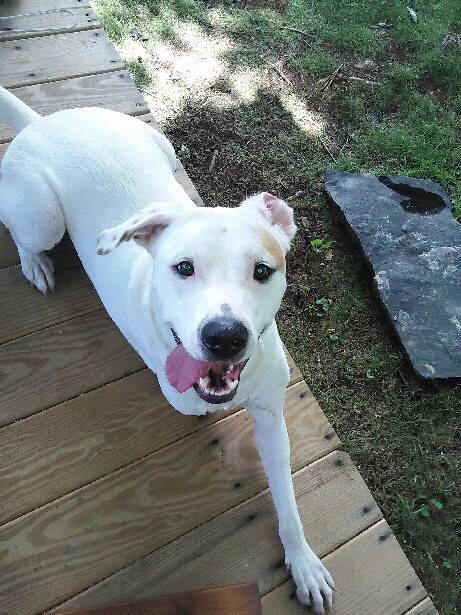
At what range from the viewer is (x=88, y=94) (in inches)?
147

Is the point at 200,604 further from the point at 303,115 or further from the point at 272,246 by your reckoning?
the point at 303,115

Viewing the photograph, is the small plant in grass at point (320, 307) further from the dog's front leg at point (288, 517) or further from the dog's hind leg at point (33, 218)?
the dog's hind leg at point (33, 218)

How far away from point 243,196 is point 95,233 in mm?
1712

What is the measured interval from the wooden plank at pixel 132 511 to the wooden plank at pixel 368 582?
0.42 metres

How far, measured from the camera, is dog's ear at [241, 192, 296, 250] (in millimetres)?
2148

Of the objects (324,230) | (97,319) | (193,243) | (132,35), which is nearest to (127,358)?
(97,319)

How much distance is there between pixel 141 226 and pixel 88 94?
211cm

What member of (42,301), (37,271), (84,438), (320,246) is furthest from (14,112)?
(320,246)

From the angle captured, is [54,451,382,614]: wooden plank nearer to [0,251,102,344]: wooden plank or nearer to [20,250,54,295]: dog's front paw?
[0,251,102,344]: wooden plank

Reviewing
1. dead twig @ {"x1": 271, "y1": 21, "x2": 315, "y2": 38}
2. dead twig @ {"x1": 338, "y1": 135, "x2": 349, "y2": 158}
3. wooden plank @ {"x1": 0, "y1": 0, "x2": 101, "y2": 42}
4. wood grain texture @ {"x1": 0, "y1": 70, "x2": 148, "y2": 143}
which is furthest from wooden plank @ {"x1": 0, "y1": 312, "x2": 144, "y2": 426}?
dead twig @ {"x1": 271, "y1": 21, "x2": 315, "y2": 38}

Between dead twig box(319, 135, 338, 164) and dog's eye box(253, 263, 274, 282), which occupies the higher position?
dog's eye box(253, 263, 274, 282)

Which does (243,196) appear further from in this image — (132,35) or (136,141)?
(132,35)

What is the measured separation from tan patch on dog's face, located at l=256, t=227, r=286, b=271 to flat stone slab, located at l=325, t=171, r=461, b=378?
1.71m

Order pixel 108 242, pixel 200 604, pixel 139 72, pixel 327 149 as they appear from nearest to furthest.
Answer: pixel 108 242 → pixel 200 604 → pixel 327 149 → pixel 139 72
